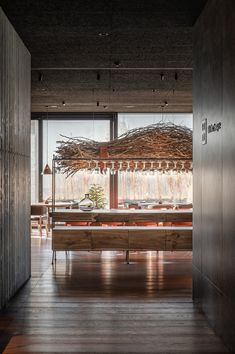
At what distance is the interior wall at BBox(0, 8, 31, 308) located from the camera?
5719 millimetres

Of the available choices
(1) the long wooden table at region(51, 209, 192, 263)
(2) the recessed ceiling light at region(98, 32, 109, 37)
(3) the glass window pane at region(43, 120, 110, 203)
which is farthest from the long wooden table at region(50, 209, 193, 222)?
(3) the glass window pane at region(43, 120, 110, 203)

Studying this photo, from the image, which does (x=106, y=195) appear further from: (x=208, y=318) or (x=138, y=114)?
(x=208, y=318)

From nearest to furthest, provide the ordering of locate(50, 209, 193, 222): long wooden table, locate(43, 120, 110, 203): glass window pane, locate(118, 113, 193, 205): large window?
locate(50, 209, 193, 222): long wooden table < locate(118, 113, 193, 205): large window < locate(43, 120, 110, 203): glass window pane

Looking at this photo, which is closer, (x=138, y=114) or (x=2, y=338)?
(x=2, y=338)

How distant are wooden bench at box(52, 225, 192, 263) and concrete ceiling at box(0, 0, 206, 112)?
288cm

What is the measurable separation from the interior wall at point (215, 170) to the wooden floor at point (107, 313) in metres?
0.35

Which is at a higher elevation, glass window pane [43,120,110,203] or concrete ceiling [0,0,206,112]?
concrete ceiling [0,0,206,112]

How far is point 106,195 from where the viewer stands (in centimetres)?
1422

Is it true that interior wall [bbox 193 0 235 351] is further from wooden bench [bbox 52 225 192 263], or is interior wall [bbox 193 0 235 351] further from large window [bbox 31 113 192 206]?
large window [bbox 31 113 192 206]

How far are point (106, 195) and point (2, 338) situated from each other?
379 inches

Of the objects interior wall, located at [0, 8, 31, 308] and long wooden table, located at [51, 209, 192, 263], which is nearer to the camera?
interior wall, located at [0, 8, 31, 308]

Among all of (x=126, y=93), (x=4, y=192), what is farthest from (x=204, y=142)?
(x=126, y=93)

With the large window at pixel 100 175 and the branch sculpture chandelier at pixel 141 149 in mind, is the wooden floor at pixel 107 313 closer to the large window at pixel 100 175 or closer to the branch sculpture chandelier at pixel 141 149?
the branch sculpture chandelier at pixel 141 149

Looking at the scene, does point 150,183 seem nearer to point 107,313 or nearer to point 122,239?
point 122,239
